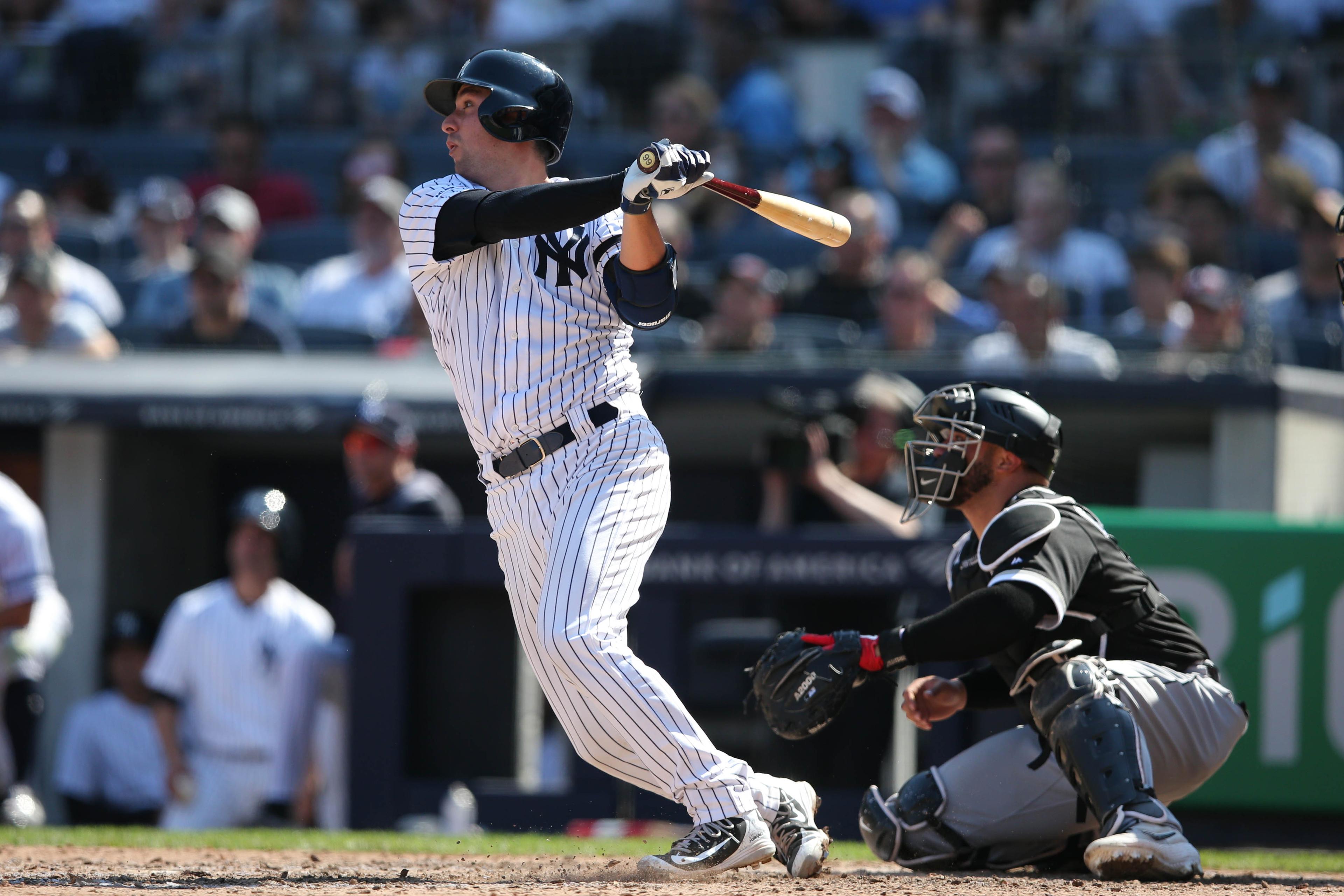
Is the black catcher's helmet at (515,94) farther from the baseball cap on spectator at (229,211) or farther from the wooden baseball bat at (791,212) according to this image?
the baseball cap on spectator at (229,211)

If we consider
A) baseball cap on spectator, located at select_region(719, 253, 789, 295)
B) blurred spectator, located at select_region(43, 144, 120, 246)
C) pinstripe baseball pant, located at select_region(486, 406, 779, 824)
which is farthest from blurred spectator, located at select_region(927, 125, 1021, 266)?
pinstripe baseball pant, located at select_region(486, 406, 779, 824)

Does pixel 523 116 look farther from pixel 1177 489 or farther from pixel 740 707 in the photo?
pixel 1177 489

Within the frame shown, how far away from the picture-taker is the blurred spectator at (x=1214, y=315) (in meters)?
6.49

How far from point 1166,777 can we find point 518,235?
1.80 meters

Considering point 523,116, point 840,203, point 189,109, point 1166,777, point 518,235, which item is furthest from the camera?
point 189,109

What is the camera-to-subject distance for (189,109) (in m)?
9.34

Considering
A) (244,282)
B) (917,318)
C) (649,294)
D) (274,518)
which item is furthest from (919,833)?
(244,282)

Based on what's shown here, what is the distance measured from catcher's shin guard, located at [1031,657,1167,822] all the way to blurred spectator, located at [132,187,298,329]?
16.6 feet

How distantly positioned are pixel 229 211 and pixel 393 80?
156 centimetres

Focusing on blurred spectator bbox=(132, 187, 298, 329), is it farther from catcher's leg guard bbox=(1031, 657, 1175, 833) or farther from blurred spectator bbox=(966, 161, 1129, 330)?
catcher's leg guard bbox=(1031, 657, 1175, 833)

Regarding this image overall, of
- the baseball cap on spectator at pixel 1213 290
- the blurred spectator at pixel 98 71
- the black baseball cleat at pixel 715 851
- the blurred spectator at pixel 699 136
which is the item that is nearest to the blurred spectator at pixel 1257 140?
the baseball cap on spectator at pixel 1213 290

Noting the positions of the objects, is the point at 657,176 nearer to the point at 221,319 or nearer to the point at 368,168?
the point at 221,319

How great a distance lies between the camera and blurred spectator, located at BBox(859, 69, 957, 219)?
27.2ft

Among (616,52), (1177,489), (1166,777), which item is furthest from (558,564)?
(616,52)
